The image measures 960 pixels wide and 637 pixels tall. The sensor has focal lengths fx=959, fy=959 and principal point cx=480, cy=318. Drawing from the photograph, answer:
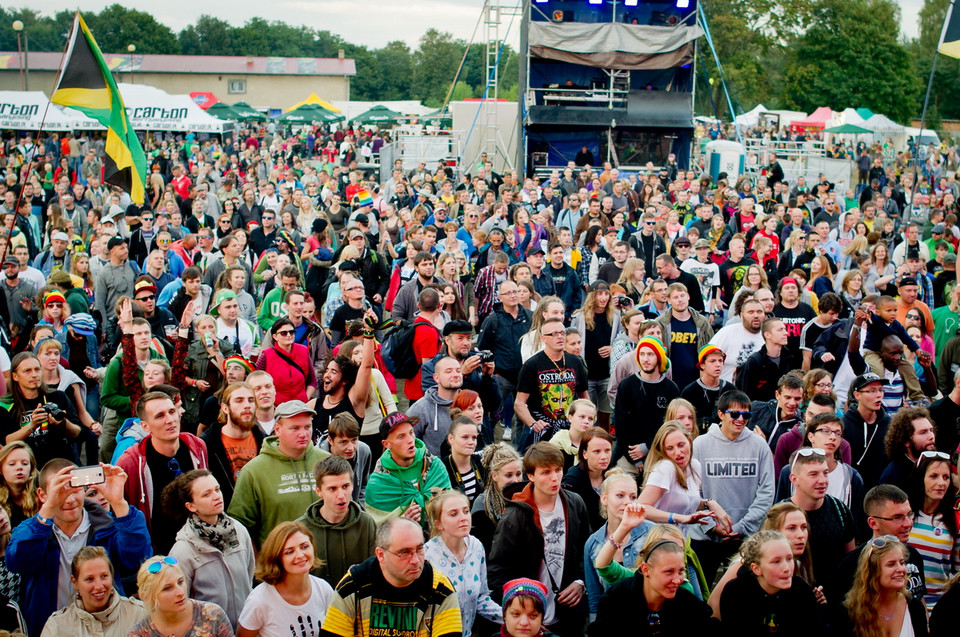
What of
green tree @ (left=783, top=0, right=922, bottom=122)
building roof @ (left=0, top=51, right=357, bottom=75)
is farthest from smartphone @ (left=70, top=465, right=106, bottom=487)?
building roof @ (left=0, top=51, right=357, bottom=75)


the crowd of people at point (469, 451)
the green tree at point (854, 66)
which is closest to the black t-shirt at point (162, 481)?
the crowd of people at point (469, 451)

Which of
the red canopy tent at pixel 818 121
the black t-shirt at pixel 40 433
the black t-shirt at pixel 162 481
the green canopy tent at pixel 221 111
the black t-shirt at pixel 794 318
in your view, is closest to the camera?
the black t-shirt at pixel 162 481

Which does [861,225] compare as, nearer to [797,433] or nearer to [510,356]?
[510,356]

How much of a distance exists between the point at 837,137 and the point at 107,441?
4381cm

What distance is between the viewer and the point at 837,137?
44.7 meters

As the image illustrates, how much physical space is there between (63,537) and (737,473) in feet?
11.9

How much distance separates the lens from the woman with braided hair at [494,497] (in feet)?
16.5

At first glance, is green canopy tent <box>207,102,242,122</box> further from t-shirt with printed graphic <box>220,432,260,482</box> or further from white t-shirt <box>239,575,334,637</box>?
white t-shirt <box>239,575,334,637</box>

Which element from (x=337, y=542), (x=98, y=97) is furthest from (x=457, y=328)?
(x=98, y=97)

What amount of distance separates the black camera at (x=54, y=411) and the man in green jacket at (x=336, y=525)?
82.2 inches

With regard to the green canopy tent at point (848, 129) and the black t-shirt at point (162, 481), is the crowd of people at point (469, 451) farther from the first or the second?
the green canopy tent at point (848, 129)

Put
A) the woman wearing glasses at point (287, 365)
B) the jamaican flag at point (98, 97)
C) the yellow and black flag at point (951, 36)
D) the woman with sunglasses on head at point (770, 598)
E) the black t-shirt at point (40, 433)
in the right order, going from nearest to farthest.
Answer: the woman with sunglasses on head at point (770, 598) < the black t-shirt at point (40, 433) < the woman wearing glasses at point (287, 365) < the jamaican flag at point (98, 97) < the yellow and black flag at point (951, 36)

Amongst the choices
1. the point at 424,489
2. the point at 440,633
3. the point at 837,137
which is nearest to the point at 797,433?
the point at 424,489

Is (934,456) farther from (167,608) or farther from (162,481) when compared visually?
(162,481)
